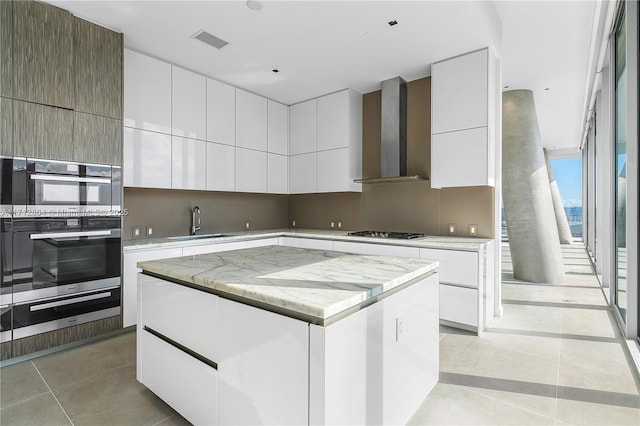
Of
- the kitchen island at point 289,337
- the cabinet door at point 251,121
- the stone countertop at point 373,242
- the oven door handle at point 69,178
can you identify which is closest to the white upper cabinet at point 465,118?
the stone countertop at point 373,242

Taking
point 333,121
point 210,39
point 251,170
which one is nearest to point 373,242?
point 333,121

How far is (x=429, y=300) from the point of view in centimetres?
186

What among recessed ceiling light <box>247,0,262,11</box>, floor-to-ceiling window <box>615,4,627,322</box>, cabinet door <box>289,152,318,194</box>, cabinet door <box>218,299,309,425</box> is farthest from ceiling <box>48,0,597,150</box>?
cabinet door <box>218,299,309,425</box>

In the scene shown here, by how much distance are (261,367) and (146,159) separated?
298 centimetres

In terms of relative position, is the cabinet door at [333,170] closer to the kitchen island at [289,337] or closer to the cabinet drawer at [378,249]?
the cabinet drawer at [378,249]

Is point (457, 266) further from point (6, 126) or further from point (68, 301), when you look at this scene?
point (6, 126)

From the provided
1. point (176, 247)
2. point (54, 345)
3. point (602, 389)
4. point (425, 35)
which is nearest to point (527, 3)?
point (425, 35)

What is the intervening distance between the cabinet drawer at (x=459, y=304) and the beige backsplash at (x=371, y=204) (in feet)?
2.92

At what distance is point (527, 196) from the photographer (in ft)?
16.6

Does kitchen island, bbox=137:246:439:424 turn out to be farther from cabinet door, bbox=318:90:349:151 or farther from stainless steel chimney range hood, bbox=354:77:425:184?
cabinet door, bbox=318:90:349:151

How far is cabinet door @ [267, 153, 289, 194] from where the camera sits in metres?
5.00

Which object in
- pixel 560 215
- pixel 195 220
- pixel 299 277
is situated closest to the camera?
pixel 299 277

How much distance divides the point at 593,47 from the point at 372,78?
245 centimetres

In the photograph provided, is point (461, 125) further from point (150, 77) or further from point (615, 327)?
point (150, 77)
